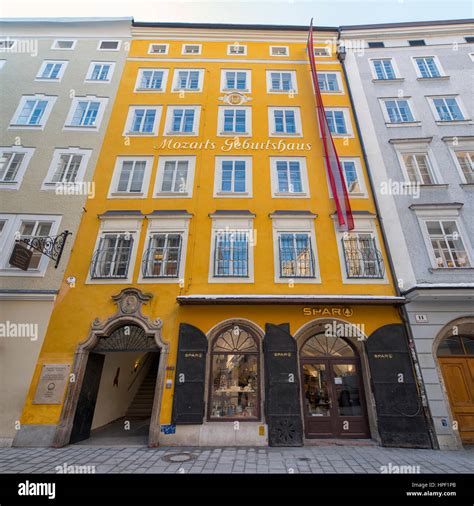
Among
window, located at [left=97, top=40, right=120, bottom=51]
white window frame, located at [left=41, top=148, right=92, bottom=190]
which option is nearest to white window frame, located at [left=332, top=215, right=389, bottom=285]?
white window frame, located at [left=41, top=148, right=92, bottom=190]

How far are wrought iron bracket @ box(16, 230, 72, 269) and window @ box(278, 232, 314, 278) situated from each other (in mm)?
8625

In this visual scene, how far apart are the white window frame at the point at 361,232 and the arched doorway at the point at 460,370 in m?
2.79

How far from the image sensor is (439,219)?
11203 millimetres

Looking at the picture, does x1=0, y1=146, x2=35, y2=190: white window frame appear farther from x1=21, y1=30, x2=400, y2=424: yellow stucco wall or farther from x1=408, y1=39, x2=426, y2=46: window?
x1=408, y1=39, x2=426, y2=46: window

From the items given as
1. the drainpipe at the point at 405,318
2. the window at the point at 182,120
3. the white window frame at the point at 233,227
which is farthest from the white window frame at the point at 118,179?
the drainpipe at the point at 405,318

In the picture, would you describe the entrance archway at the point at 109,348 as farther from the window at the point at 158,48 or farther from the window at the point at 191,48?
the window at the point at 191,48

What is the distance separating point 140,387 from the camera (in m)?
14.5

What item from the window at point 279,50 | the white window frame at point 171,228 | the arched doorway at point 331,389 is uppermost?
the window at point 279,50

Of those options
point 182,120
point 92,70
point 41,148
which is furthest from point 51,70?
point 182,120

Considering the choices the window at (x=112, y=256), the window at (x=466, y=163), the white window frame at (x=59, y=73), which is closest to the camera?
the window at (x=112, y=256)

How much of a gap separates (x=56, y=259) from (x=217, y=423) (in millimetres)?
8500

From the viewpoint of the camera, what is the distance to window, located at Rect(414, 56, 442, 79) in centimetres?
1544

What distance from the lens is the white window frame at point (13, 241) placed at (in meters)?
10.5
